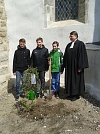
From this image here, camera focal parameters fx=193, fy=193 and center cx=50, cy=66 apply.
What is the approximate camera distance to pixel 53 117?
4008mm

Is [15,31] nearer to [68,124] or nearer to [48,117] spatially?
[48,117]

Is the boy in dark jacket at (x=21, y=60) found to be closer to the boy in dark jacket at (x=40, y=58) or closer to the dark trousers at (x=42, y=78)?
the boy in dark jacket at (x=40, y=58)

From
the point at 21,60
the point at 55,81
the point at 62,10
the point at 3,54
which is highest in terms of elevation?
the point at 62,10

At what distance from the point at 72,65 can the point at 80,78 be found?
14.4 inches

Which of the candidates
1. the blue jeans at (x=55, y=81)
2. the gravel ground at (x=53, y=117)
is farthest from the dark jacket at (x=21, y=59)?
the gravel ground at (x=53, y=117)

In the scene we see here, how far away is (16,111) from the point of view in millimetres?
4418

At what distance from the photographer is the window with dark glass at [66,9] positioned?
5.83 m

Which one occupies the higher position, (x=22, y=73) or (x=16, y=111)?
(x=22, y=73)

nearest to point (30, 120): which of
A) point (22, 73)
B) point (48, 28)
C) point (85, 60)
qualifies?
point (22, 73)

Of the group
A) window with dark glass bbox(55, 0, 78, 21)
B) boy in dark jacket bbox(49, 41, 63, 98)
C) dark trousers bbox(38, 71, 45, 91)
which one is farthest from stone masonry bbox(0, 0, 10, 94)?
window with dark glass bbox(55, 0, 78, 21)

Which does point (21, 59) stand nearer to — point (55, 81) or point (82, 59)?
point (55, 81)

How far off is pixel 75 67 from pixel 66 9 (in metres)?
2.26

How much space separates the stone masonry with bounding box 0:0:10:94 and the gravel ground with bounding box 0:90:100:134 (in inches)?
30.3

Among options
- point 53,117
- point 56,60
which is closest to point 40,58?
point 56,60
